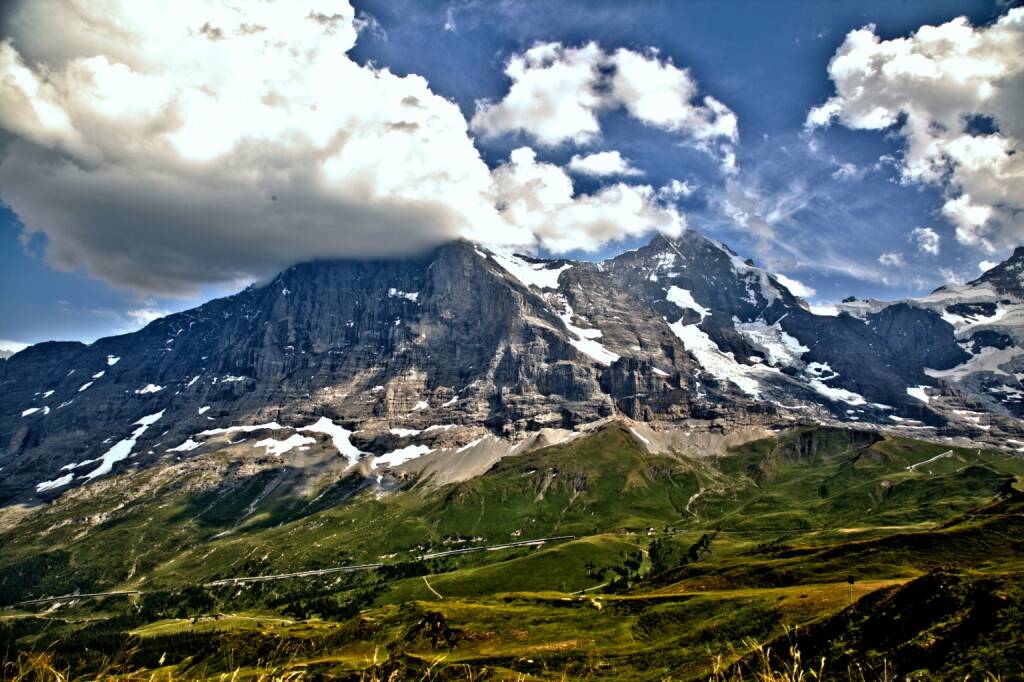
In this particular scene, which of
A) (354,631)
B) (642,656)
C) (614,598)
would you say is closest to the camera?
(642,656)

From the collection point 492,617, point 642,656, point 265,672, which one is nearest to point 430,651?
point 492,617

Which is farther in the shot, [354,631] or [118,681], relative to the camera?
[354,631]

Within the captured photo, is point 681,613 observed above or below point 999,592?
below

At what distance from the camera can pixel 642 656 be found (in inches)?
3479

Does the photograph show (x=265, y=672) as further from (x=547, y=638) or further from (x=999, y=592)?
(x=547, y=638)

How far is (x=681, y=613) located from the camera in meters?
108

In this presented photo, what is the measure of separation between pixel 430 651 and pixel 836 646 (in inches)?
3466

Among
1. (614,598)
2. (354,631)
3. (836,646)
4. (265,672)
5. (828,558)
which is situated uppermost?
(265,672)

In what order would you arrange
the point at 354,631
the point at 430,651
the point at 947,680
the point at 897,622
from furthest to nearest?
the point at 354,631, the point at 430,651, the point at 897,622, the point at 947,680

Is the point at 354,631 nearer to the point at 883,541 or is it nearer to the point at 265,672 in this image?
the point at 883,541

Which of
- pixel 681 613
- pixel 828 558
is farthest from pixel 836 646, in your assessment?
pixel 828 558

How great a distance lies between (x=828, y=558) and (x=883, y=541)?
1087 cm

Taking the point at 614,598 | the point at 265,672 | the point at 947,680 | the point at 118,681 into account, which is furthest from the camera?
the point at 614,598

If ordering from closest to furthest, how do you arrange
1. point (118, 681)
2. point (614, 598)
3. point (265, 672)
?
point (118, 681), point (265, 672), point (614, 598)
